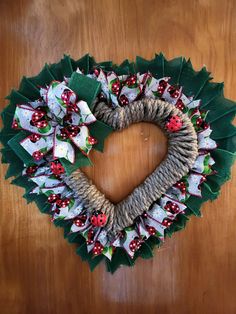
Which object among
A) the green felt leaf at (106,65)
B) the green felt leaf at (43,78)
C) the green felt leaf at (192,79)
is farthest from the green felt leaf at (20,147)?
the green felt leaf at (192,79)

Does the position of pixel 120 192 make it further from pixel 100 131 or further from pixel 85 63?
pixel 85 63

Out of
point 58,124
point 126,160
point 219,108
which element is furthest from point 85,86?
point 219,108

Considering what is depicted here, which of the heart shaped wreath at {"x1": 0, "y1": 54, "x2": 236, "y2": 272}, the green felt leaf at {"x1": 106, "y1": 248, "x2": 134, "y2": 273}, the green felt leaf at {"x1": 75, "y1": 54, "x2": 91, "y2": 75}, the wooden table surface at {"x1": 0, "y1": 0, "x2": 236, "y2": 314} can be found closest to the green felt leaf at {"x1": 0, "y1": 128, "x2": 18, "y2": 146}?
the heart shaped wreath at {"x1": 0, "y1": 54, "x2": 236, "y2": 272}

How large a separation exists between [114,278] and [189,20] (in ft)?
2.34

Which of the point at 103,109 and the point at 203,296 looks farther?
the point at 203,296

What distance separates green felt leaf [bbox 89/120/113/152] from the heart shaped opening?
56mm

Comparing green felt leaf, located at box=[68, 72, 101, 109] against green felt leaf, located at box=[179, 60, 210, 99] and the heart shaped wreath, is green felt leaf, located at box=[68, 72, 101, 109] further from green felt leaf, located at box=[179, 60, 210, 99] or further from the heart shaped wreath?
green felt leaf, located at box=[179, 60, 210, 99]

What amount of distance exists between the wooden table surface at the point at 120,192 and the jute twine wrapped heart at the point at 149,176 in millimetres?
45

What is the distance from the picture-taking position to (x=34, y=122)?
64cm

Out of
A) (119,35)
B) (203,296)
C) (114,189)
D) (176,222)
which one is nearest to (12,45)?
(119,35)

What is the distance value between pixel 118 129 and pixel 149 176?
0.13m

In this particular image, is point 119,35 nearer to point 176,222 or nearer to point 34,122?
point 34,122

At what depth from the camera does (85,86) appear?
65cm

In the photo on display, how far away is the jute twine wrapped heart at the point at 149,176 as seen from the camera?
678 mm
